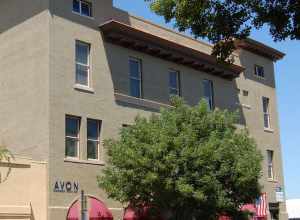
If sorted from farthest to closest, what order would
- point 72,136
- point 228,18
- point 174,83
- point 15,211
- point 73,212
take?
1. point 174,83
2. point 72,136
3. point 73,212
4. point 15,211
5. point 228,18

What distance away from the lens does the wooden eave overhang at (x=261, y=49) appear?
3992 centimetres

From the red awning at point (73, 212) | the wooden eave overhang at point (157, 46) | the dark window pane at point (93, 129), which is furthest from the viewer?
the wooden eave overhang at point (157, 46)

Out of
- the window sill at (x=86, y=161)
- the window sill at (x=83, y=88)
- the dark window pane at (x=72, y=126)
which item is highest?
the window sill at (x=83, y=88)

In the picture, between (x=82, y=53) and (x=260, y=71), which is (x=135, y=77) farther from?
(x=260, y=71)

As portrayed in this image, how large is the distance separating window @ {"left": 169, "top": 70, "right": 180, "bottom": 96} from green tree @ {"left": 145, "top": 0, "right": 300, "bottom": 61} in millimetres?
18428

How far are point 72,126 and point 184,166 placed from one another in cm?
630

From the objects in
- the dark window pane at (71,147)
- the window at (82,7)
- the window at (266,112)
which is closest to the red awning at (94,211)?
the dark window pane at (71,147)

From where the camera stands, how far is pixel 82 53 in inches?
1113

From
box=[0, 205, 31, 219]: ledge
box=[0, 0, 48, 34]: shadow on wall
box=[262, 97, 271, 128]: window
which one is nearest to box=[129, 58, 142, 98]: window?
box=[0, 0, 48, 34]: shadow on wall

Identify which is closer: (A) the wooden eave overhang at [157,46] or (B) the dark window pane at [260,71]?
(A) the wooden eave overhang at [157,46]

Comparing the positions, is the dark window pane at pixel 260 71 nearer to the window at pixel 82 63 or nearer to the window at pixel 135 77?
the window at pixel 135 77

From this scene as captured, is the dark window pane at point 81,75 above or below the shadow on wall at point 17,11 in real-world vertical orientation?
below

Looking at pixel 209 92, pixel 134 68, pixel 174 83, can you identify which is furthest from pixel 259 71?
pixel 134 68

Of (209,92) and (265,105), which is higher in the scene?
(265,105)
